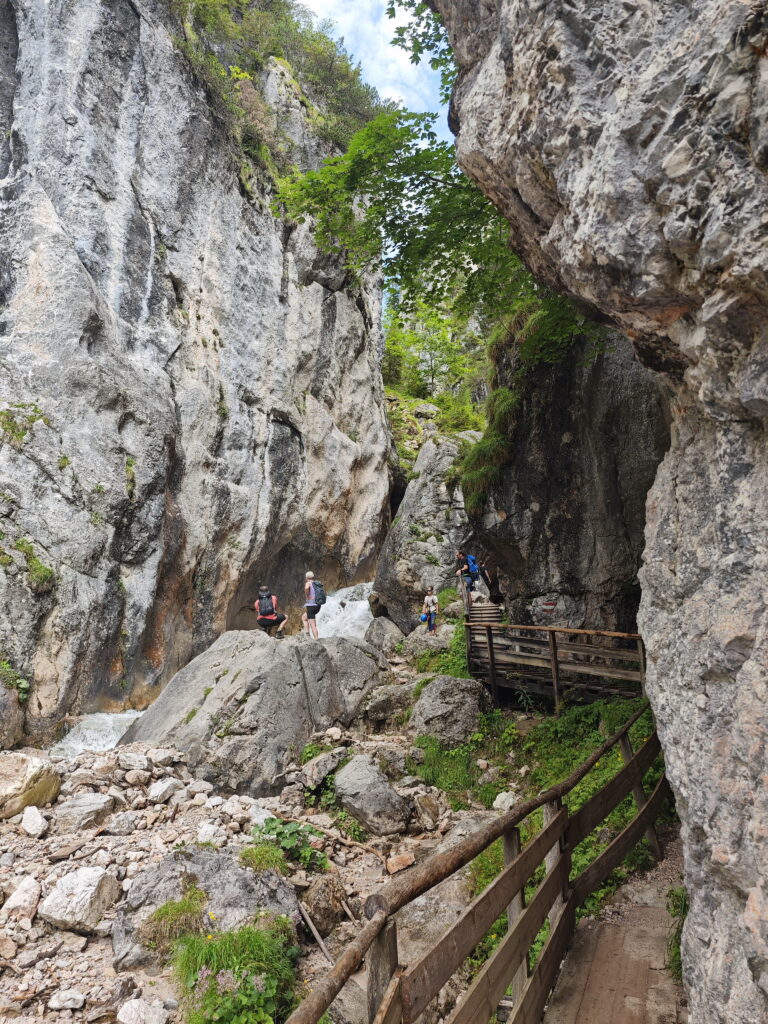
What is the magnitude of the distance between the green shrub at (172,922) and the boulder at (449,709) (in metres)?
5.57

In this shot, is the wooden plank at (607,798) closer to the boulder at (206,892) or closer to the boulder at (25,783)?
the boulder at (206,892)

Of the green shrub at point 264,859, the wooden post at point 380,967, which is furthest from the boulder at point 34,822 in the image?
the wooden post at point 380,967

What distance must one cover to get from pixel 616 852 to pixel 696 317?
4.07m

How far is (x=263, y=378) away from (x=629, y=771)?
17146 mm

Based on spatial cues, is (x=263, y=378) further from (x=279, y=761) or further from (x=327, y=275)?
(x=279, y=761)

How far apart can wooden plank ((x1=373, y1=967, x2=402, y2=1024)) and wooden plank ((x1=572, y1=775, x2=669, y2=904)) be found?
2463 mm

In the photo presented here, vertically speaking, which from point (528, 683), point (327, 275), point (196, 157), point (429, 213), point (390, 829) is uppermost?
point (196, 157)

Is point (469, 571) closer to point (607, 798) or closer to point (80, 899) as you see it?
point (607, 798)

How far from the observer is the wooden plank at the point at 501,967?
7.93 ft

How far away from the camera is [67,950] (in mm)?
5109

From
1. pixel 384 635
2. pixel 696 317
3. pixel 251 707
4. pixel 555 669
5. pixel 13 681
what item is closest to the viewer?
pixel 696 317

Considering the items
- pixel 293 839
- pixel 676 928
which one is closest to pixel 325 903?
pixel 293 839

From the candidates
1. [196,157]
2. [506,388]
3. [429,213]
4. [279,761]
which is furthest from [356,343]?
[279,761]

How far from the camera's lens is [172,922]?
5.27m
